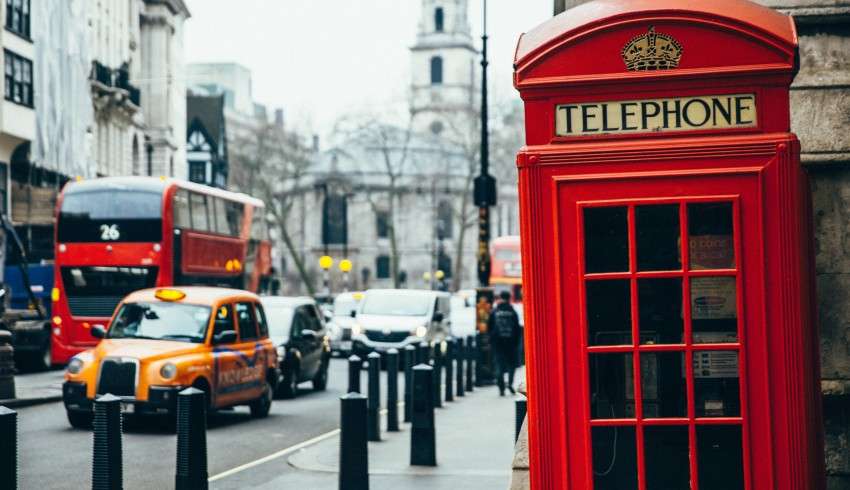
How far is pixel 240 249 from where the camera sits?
33.8 meters

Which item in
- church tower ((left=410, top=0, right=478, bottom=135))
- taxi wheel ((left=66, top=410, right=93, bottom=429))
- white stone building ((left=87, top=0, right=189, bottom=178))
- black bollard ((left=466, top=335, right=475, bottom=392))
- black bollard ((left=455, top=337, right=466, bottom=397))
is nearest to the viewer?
taxi wheel ((left=66, top=410, right=93, bottom=429))

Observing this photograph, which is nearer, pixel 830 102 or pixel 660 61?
pixel 660 61

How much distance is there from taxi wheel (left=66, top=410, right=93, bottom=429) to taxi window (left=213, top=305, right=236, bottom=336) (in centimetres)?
178

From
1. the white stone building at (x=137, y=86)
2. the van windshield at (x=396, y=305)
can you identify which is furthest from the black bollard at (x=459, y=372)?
the white stone building at (x=137, y=86)

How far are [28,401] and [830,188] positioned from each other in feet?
46.7

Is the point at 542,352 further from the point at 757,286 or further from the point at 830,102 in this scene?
the point at 830,102

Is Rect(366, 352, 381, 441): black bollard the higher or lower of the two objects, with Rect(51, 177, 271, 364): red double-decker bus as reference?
lower

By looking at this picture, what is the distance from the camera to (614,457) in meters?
6.12

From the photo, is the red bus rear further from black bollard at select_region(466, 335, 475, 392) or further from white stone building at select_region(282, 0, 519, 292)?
white stone building at select_region(282, 0, 519, 292)

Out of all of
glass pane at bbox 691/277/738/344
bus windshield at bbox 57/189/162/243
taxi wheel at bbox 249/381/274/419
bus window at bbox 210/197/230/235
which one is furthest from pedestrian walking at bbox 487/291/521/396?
glass pane at bbox 691/277/738/344

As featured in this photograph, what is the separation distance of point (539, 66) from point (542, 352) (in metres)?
1.25

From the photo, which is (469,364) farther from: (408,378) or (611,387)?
(611,387)

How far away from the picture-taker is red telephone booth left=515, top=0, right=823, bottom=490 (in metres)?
5.98

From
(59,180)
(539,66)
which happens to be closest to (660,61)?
(539,66)
